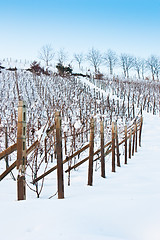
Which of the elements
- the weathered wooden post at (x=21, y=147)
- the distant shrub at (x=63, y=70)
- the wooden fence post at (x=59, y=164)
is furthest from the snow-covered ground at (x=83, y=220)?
the distant shrub at (x=63, y=70)

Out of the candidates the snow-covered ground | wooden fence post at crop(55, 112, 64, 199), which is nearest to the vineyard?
wooden fence post at crop(55, 112, 64, 199)

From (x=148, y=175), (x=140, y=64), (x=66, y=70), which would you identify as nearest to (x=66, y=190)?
(x=148, y=175)

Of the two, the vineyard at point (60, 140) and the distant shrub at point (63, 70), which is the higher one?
the distant shrub at point (63, 70)

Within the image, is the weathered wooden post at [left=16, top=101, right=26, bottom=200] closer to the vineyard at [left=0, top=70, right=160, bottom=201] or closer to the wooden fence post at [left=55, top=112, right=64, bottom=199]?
the vineyard at [left=0, top=70, right=160, bottom=201]

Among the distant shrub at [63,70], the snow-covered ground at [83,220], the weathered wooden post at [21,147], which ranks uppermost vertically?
the distant shrub at [63,70]

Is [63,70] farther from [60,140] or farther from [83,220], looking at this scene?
[83,220]

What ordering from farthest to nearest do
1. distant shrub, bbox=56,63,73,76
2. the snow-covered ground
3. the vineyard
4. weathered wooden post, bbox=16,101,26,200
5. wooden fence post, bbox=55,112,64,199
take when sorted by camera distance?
1. distant shrub, bbox=56,63,73,76
2. the vineyard
3. wooden fence post, bbox=55,112,64,199
4. weathered wooden post, bbox=16,101,26,200
5. the snow-covered ground

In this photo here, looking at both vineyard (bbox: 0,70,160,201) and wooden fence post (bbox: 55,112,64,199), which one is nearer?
wooden fence post (bbox: 55,112,64,199)

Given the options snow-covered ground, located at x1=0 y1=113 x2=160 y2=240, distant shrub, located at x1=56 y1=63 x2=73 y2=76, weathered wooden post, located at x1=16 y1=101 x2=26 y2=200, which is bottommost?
snow-covered ground, located at x1=0 y1=113 x2=160 y2=240

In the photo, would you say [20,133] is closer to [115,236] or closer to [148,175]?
[115,236]

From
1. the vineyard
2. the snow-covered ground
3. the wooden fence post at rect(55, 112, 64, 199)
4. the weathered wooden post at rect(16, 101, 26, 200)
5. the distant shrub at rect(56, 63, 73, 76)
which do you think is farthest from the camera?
the distant shrub at rect(56, 63, 73, 76)

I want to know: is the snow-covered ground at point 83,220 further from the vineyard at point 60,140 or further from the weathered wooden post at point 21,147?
the vineyard at point 60,140

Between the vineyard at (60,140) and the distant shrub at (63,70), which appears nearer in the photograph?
the vineyard at (60,140)

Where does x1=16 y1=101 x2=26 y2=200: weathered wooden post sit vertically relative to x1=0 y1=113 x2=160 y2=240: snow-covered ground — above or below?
above
